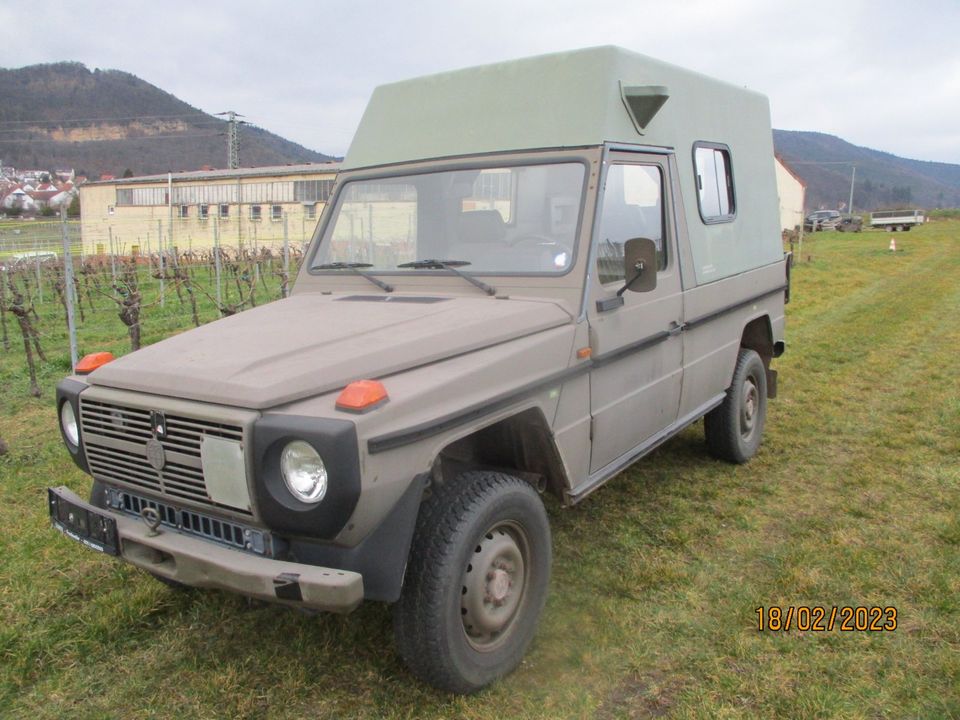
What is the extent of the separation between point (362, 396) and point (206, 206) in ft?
145

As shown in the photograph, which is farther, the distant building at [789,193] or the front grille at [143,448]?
the distant building at [789,193]

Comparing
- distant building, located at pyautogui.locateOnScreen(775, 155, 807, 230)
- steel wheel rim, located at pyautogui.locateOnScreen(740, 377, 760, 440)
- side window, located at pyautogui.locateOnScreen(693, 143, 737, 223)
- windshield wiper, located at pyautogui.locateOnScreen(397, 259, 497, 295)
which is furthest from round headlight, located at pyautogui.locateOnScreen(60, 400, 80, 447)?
distant building, located at pyautogui.locateOnScreen(775, 155, 807, 230)

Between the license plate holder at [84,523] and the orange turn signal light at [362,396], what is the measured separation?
1.07 m

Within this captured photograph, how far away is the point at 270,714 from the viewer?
2.92 m

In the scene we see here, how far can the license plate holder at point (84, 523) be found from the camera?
2.88 metres

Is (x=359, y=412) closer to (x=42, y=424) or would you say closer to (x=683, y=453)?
(x=683, y=453)

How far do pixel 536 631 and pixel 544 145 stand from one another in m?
2.29

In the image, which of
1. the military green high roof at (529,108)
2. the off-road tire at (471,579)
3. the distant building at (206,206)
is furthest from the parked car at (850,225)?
the off-road tire at (471,579)

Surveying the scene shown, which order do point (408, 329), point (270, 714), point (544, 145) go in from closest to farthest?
point (270, 714) < point (408, 329) < point (544, 145)

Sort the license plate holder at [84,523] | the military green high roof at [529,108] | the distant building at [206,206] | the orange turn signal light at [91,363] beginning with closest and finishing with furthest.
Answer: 1. the license plate holder at [84,523]
2. the orange turn signal light at [91,363]
3. the military green high roof at [529,108]
4. the distant building at [206,206]

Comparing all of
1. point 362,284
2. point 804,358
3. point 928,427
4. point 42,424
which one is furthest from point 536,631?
point 804,358

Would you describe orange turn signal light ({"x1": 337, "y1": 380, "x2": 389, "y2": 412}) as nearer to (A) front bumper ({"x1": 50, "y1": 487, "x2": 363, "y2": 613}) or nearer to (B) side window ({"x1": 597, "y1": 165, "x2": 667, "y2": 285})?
(A) front bumper ({"x1": 50, "y1": 487, "x2": 363, "y2": 613})

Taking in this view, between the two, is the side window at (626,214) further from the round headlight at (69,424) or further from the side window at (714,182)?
the round headlight at (69,424)
